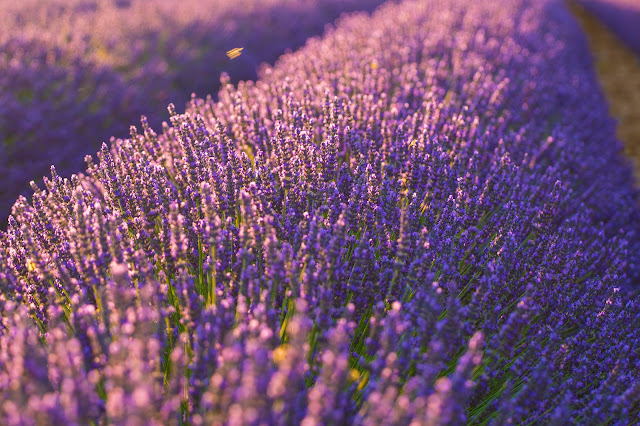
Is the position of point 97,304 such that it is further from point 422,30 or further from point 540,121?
point 422,30

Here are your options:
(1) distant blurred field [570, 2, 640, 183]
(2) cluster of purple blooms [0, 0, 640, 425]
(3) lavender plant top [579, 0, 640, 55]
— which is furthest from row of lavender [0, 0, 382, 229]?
(3) lavender plant top [579, 0, 640, 55]

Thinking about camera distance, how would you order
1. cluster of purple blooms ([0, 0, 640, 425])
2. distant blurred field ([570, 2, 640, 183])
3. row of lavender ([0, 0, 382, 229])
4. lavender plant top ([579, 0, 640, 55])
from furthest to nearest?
1. lavender plant top ([579, 0, 640, 55])
2. distant blurred field ([570, 2, 640, 183])
3. row of lavender ([0, 0, 382, 229])
4. cluster of purple blooms ([0, 0, 640, 425])

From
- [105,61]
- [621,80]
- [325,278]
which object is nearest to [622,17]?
[621,80]

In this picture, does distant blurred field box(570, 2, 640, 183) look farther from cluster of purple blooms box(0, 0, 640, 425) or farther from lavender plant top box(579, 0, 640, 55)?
cluster of purple blooms box(0, 0, 640, 425)

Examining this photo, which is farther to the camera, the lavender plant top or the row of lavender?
the lavender plant top

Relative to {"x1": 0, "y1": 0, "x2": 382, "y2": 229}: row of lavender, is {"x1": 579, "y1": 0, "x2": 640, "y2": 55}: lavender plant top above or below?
above

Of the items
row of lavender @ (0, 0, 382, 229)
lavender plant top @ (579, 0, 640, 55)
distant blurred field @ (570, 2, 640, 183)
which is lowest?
row of lavender @ (0, 0, 382, 229)

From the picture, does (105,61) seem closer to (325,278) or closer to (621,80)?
(325,278)

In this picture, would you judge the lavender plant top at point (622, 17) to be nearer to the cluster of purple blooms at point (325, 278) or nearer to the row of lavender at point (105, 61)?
the row of lavender at point (105, 61)
